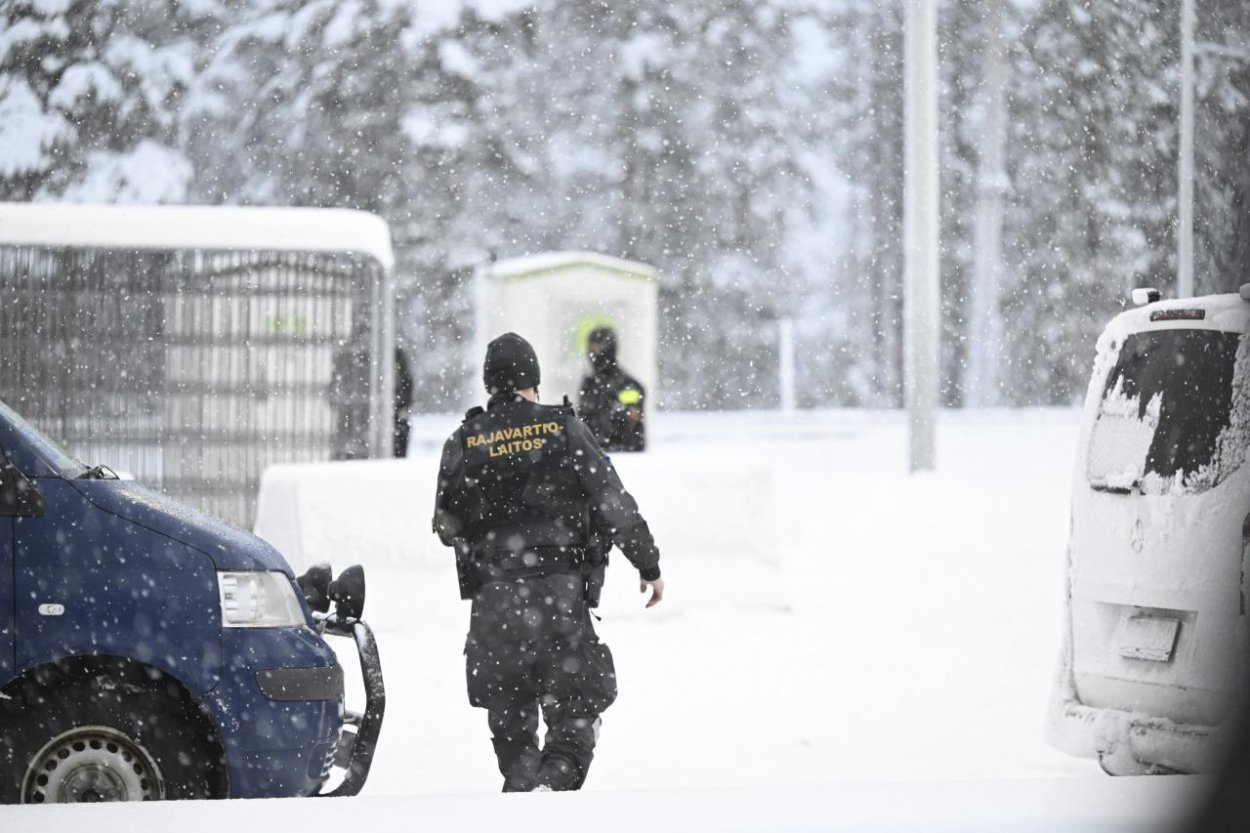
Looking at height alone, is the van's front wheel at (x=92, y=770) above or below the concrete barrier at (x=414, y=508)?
below

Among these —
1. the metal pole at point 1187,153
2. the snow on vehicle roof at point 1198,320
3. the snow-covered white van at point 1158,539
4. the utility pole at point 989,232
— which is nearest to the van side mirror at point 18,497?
the snow-covered white van at point 1158,539

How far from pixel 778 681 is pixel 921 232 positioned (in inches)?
426

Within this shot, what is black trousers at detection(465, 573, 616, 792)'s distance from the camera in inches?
212

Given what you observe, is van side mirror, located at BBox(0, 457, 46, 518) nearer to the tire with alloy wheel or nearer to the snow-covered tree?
the tire with alloy wheel

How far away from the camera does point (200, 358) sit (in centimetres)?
1315

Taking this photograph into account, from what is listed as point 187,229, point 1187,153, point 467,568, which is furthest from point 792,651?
point 1187,153

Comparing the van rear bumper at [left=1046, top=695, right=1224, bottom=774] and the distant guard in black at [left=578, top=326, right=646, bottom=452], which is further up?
the distant guard in black at [left=578, top=326, right=646, bottom=452]

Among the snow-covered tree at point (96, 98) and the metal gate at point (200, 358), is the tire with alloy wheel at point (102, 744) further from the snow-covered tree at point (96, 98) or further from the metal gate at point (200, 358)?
the snow-covered tree at point (96, 98)

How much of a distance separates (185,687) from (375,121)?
97.5ft

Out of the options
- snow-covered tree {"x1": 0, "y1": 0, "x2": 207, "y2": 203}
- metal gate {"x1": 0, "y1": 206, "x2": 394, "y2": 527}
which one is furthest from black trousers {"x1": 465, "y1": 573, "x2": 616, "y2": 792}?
snow-covered tree {"x1": 0, "y1": 0, "x2": 207, "y2": 203}

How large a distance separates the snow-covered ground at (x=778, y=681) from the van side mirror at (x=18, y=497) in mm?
A: 1384

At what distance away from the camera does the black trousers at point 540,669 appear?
5391mm

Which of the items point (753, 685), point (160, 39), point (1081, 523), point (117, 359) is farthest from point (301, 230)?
point (160, 39)

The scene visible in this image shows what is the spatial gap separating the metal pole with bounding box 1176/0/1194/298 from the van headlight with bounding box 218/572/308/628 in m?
20.2
